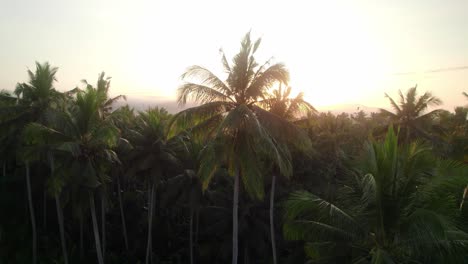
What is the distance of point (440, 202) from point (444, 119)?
2351cm

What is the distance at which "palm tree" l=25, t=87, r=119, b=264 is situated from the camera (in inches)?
580

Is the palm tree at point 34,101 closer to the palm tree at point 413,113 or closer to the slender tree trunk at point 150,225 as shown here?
the slender tree trunk at point 150,225

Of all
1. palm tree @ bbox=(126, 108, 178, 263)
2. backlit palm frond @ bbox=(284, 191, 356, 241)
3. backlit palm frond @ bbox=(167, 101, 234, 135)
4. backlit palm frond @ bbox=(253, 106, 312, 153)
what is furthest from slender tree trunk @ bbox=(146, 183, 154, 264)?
backlit palm frond @ bbox=(284, 191, 356, 241)

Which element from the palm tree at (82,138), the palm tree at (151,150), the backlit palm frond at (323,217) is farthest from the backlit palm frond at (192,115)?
the palm tree at (151,150)

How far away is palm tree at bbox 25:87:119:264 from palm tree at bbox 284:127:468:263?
9.60 metres

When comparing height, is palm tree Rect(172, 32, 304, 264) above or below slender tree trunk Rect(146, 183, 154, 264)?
above

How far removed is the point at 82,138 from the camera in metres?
15.6

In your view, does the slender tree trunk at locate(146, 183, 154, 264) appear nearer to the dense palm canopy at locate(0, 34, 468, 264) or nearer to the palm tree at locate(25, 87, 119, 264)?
the dense palm canopy at locate(0, 34, 468, 264)

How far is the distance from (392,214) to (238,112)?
5455 mm

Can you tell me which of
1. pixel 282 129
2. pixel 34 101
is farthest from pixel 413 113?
pixel 34 101

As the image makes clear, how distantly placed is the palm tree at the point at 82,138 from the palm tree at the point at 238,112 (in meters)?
4.79

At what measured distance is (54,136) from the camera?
49.0 ft

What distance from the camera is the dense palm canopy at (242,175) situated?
314 inches

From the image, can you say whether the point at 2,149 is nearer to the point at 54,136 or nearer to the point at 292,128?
the point at 54,136
